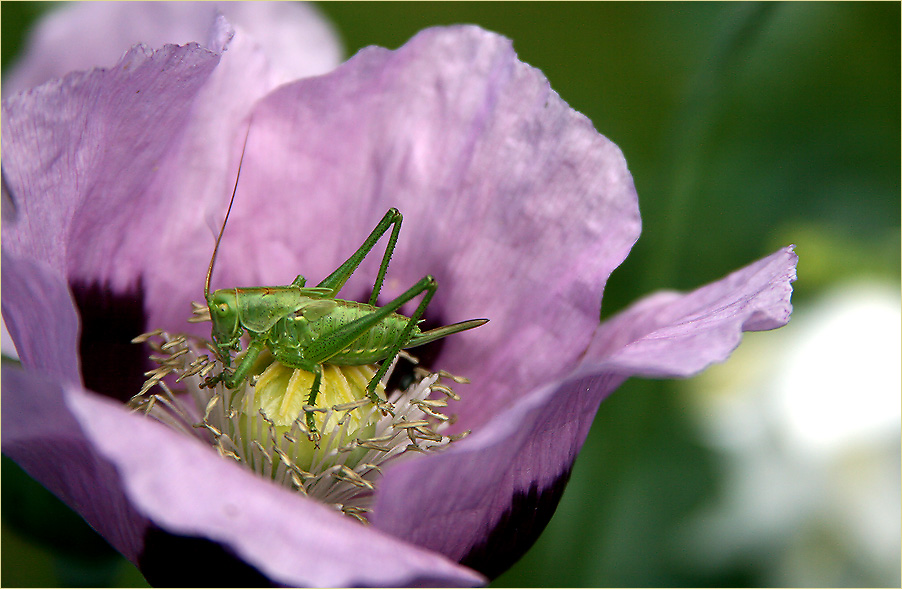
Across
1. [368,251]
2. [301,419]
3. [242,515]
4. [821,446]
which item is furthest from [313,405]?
[821,446]

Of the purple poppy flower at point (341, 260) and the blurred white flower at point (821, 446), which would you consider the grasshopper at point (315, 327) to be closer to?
the purple poppy flower at point (341, 260)

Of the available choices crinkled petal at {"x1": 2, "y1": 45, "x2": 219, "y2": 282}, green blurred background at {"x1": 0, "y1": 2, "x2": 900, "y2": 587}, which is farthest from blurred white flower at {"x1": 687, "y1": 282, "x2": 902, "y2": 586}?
crinkled petal at {"x1": 2, "y1": 45, "x2": 219, "y2": 282}

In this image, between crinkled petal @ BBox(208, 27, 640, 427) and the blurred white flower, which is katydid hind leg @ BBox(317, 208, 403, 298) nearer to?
crinkled petal @ BBox(208, 27, 640, 427)

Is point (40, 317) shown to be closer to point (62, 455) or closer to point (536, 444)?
point (62, 455)

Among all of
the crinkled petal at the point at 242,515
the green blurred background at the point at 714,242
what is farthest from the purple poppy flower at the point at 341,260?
the green blurred background at the point at 714,242

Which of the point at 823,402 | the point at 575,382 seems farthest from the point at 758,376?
the point at 575,382

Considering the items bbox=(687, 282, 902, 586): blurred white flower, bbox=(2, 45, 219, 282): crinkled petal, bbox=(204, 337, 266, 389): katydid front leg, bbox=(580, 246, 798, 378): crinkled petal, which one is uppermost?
bbox=(2, 45, 219, 282): crinkled petal

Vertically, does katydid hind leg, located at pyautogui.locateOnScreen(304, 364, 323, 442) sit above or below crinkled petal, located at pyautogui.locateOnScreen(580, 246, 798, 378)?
below
